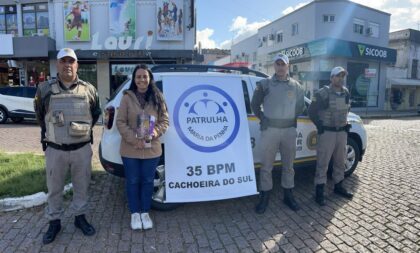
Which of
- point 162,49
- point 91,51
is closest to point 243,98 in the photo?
point 162,49

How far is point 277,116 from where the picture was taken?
4.18 m

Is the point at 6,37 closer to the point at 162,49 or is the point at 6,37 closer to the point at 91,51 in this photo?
the point at 91,51

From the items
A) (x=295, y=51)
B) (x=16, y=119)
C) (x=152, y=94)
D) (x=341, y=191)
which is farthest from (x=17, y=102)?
(x=295, y=51)

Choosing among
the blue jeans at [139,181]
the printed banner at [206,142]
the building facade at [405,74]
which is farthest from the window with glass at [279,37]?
the blue jeans at [139,181]

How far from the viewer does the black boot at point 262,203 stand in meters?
4.26

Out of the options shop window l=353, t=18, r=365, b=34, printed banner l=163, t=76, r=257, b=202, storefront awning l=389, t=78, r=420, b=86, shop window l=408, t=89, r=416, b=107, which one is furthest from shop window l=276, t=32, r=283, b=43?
printed banner l=163, t=76, r=257, b=202

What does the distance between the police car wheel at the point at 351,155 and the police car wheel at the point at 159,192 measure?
126 inches

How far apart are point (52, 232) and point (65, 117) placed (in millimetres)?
1262

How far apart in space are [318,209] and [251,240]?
1337 millimetres

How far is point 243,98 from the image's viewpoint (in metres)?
4.35

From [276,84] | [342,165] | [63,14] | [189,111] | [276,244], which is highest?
[63,14]

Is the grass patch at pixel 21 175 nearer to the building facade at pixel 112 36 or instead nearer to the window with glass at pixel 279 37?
the building facade at pixel 112 36

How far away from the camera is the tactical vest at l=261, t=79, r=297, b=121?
13.7 feet

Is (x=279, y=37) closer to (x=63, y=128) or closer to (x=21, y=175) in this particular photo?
(x=21, y=175)
